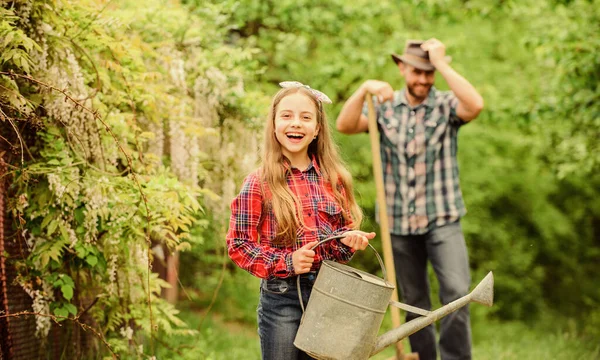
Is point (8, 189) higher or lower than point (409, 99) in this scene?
lower

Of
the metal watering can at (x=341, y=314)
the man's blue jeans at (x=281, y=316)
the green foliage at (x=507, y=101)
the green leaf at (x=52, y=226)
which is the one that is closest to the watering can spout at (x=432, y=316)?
the metal watering can at (x=341, y=314)

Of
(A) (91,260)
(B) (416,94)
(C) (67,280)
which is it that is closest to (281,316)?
(A) (91,260)

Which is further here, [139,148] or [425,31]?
[425,31]

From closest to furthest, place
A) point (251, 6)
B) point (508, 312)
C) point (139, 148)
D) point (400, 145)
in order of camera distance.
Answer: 1. point (139, 148)
2. point (400, 145)
3. point (251, 6)
4. point (508, 312)

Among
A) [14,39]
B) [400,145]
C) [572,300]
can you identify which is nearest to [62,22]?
[14,39]

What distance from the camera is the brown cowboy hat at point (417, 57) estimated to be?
4.12 metres

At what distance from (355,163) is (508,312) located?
568cm

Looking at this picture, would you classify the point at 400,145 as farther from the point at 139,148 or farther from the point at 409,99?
the point at 139,148

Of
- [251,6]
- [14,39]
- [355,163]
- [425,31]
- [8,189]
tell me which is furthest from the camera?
[425,31]

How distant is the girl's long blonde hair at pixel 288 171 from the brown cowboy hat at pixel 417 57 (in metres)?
1.29

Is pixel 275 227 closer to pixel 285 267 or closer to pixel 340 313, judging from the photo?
pixel 285 267

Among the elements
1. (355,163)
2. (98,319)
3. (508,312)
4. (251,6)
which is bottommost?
(508,312)

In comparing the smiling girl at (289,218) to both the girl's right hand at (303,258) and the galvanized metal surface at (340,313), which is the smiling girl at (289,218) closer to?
the girl's right hand at (303,258)

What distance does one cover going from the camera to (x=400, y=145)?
164 inches
